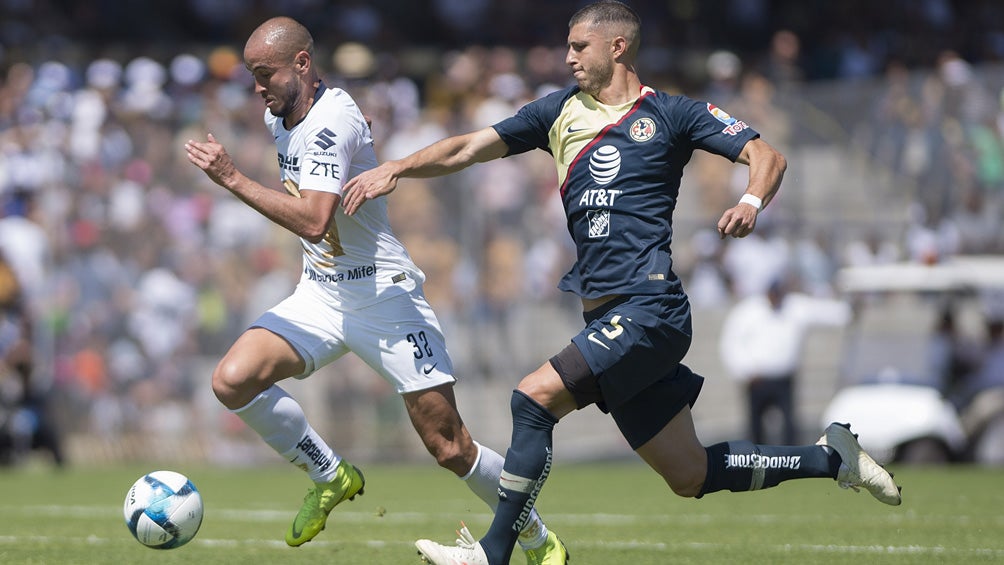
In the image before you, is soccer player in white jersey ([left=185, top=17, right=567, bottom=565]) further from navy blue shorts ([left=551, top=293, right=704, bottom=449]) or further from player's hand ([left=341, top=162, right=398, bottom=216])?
navy blue shorts ([left=551, top=293, right=704, bottom=449])

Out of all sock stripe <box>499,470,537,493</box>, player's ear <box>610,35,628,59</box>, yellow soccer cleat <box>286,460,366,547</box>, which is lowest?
yellow soccer cleat <box>286,460,366,547</box>

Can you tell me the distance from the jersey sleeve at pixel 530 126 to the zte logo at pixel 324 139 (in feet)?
→ 2.79

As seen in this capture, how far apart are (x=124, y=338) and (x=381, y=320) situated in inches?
417

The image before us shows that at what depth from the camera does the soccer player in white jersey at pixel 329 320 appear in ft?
23.8

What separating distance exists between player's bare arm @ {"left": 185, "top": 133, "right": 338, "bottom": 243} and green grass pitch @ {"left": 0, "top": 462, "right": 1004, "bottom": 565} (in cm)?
161

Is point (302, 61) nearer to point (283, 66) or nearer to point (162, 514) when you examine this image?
point (283, 66)

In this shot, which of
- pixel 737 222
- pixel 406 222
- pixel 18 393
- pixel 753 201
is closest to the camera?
pixel 737 222

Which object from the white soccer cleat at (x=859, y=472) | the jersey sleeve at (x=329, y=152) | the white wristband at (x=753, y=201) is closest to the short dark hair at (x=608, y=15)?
the white wristband at (x=753, y=201)

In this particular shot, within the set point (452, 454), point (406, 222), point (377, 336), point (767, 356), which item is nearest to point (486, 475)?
point (452, 454)

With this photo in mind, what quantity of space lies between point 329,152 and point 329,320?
0.87 m

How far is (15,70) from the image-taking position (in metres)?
18.7

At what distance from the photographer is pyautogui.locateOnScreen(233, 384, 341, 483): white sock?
742 centimetres

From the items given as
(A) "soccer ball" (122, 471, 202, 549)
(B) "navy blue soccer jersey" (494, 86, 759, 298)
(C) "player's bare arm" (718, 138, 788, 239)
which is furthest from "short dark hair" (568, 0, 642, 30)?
(A) "soccer ball" (122, 471, 202, 549)

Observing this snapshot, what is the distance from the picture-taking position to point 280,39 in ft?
24.0
